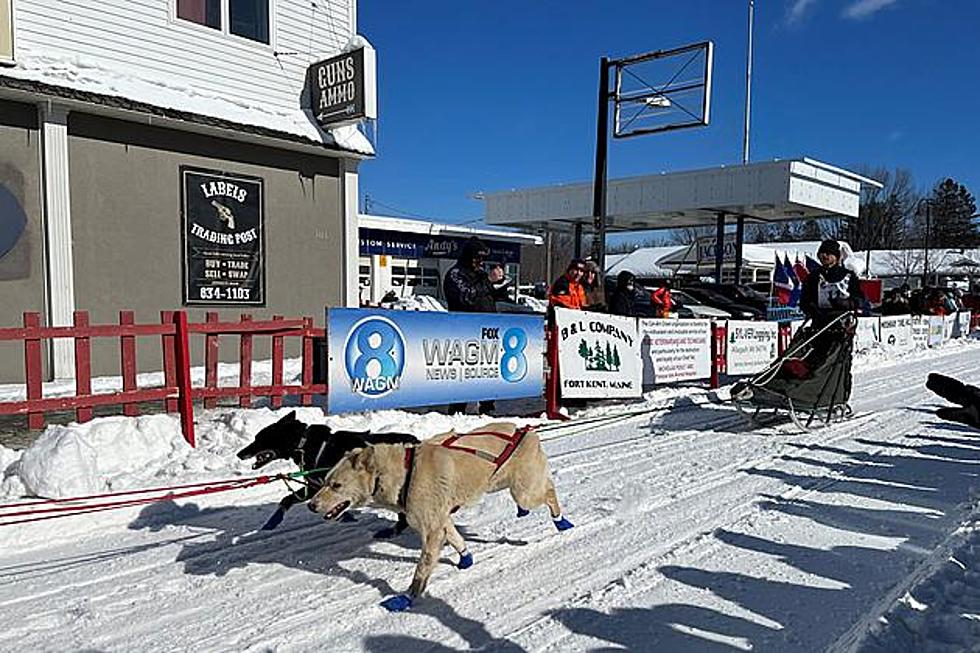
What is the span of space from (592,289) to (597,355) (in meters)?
1.04

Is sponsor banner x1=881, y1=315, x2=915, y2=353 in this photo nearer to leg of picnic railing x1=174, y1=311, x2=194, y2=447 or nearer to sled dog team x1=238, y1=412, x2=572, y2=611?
sled dog team x1=238, y1=412, x2=572, y2=611

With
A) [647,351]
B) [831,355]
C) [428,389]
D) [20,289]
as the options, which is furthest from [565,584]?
[20,289]

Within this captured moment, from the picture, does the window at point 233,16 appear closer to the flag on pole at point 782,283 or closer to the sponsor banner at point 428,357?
the sponsor banner at point 428,357

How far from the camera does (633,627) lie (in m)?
3.24

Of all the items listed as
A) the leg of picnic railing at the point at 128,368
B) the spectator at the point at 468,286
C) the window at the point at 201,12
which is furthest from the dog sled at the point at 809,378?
the window at the point at 201,12

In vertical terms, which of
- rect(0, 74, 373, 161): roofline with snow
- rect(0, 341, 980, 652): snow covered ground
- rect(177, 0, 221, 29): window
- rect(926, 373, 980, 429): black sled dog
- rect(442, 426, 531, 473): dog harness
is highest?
rect(177, 0, 221, 29): window

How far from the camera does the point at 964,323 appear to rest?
26.7m

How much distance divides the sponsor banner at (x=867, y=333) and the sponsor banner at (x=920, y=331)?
2886 millimetres

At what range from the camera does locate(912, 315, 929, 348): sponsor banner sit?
20.7 m

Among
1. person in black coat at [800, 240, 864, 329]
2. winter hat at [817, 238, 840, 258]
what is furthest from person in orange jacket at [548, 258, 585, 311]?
winter hat at [817, 238, 840, 258]

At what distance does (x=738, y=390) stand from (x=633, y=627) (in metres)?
5.25

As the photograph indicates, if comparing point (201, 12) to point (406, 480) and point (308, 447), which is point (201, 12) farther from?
point (406, 480)

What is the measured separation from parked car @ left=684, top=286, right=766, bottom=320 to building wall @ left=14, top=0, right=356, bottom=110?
1192cm

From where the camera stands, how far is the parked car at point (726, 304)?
61.2 ft
